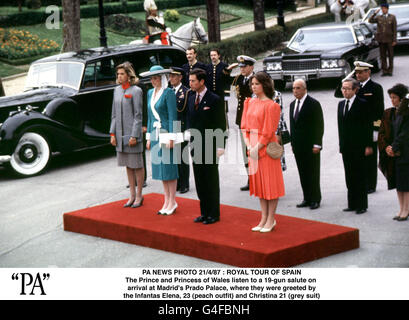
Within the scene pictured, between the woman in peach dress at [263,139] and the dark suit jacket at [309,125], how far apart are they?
1.79 m

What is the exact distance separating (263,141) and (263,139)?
0.07ft

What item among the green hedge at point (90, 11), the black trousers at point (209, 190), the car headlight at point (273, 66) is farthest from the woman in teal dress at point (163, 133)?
the green hedge at point (90, 11)

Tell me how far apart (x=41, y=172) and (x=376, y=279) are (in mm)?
7405

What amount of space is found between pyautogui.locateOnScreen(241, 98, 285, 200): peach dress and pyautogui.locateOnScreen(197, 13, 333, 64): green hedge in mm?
14856

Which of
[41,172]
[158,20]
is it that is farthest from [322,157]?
[158,20]

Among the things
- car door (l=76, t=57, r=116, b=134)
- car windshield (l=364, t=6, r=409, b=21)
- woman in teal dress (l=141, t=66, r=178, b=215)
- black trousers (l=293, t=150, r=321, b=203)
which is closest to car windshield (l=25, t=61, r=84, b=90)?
car door (l=76, t=57, r=116, b=134)

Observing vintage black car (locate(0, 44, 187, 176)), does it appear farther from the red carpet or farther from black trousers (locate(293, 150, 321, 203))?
black trousers (locate(293, 150, 321, 203))

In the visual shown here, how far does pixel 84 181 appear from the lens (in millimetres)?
11000

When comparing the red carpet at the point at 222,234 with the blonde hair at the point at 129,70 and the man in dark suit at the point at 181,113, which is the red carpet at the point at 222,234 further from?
the blonde hair at the point at 129,70

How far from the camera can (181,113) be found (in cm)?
932

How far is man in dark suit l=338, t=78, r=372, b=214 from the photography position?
8227 mm

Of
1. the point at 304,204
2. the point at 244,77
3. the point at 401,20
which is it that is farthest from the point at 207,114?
the point at 401,20

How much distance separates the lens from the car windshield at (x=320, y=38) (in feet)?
58.4

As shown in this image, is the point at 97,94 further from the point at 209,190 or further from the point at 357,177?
the point at 357,177
